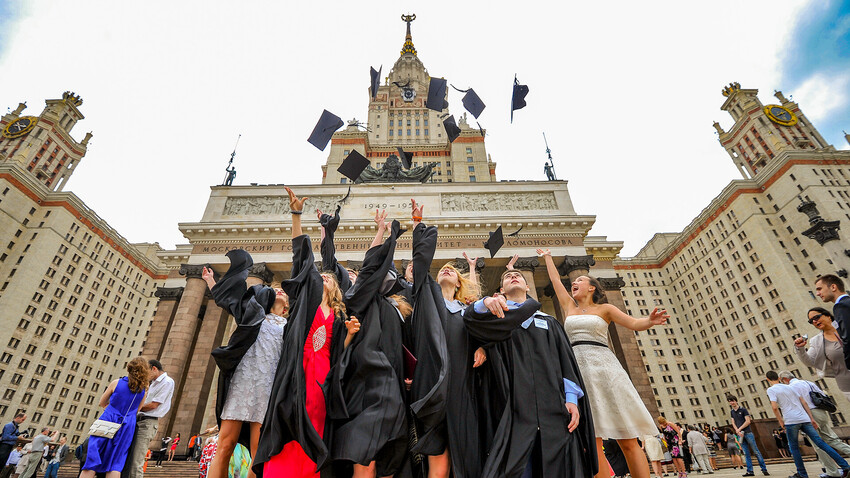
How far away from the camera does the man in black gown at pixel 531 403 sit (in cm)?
270

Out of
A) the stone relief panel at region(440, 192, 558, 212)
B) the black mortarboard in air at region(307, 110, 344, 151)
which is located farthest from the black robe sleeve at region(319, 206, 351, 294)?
the stone relief panel at region(440, 192, 558, 212)

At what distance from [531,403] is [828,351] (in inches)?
162

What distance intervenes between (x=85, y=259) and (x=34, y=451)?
2155 inches

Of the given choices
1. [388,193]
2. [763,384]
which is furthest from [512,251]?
[763,384]

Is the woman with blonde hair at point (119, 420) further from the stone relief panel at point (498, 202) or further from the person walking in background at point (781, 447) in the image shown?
the stone relief panel at point (498, 202)

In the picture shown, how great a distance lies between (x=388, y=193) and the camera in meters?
23.0

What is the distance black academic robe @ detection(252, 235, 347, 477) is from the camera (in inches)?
104

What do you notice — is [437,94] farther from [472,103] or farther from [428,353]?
[428,353]

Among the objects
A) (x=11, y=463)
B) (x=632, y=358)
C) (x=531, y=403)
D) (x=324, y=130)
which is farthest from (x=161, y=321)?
(x=632, y=358)

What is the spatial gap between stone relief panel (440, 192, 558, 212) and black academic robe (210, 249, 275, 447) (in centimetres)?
1847

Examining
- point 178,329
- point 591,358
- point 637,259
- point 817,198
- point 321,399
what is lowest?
point 321,399

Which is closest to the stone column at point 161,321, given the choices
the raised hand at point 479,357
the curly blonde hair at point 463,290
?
the curly blonde hair at point 463,290

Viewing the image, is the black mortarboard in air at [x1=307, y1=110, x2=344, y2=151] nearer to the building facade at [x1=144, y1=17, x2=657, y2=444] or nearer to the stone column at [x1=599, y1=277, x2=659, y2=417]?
the building facade at [x1=144, y1=17, x2=657, y2=444]

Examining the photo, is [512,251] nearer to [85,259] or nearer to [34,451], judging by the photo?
[34,451]
